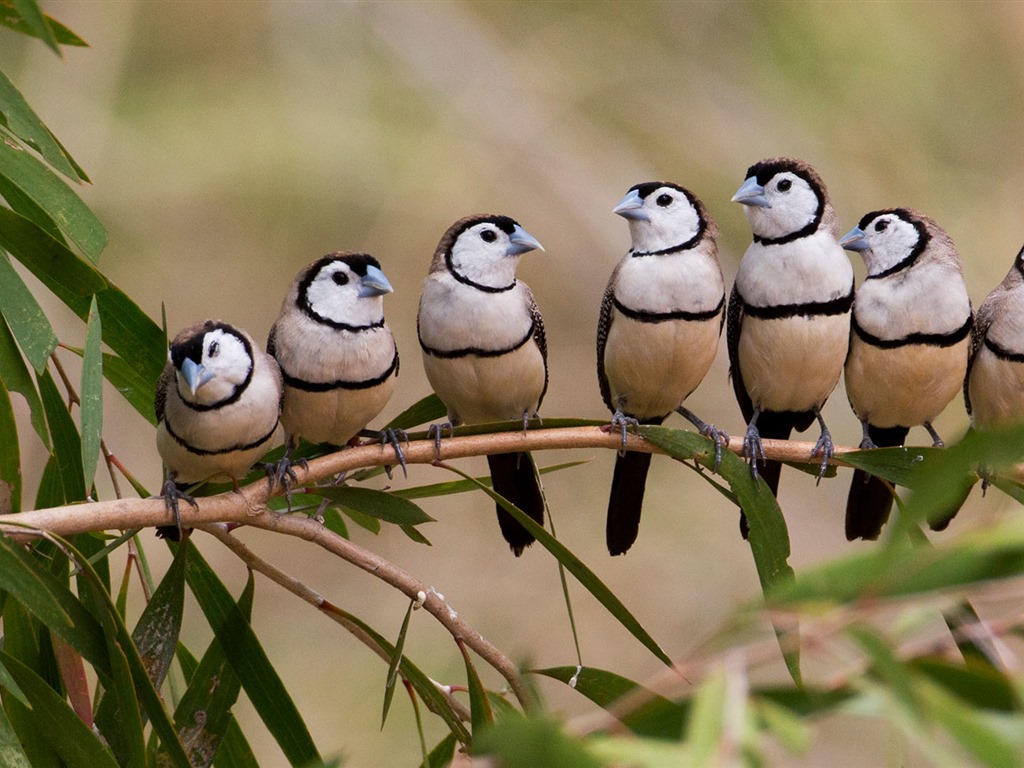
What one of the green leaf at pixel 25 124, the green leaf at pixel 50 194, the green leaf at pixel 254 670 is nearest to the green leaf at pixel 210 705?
the green leaf at pixel 254 670

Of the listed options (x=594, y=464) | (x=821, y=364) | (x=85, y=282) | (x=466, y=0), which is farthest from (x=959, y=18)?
(x=85, y=282)

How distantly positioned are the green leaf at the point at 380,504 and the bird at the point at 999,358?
1.06m

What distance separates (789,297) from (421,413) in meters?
0.68

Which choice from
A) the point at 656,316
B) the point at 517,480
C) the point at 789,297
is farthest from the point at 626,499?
the point at 789,297

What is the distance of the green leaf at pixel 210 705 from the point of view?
1935 mm

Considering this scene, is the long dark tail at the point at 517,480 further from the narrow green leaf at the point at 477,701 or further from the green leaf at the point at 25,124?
Result: the green leaf at the point at 25,124

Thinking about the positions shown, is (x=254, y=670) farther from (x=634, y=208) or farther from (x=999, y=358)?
(x=999, y=358)

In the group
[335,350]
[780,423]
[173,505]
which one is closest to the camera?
[173,505]

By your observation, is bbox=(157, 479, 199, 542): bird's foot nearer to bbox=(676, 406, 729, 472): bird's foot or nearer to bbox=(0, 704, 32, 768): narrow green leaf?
bbox=(0, 704, 32, 768): narrow green leaf

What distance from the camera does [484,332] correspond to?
2.33 metres

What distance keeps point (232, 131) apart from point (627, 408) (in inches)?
147

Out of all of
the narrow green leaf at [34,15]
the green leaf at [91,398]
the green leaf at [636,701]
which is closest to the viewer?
the green leaf at [636,701]

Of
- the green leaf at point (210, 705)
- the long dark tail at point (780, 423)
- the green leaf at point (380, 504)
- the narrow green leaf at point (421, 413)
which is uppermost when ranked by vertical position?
the long dark tail at point (780, 423)

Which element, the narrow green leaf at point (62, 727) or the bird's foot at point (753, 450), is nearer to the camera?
the narrow green leaf at point (62, 727)
